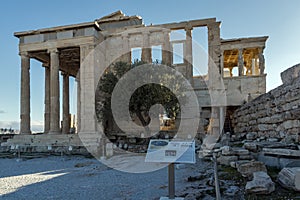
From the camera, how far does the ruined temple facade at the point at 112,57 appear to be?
18.4 m

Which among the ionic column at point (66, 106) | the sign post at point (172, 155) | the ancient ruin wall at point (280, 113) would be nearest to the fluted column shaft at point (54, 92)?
the ionic column at point (66, 106)

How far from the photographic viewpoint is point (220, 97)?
20906 millimetres

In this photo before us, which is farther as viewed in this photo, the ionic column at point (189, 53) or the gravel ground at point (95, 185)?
the ionic column at point (189, 53)

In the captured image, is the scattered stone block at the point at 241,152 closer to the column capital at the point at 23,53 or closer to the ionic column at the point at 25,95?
the ionic column at the point at 25,95

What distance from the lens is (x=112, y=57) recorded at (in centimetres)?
2161

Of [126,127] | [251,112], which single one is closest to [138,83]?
[126,127]

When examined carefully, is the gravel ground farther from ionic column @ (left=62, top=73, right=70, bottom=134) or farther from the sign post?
ionic column @ (left=62, top=73, right=70, bottom=134)

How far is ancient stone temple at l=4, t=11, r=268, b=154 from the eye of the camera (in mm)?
18453

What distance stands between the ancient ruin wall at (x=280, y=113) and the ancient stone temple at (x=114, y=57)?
7761 mm

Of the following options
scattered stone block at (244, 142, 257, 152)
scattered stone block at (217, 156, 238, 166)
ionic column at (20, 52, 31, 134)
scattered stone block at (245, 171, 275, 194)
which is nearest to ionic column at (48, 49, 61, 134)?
ionic column at (20, 52, 31, 134)

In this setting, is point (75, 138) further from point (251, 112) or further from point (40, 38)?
point (251, 112)

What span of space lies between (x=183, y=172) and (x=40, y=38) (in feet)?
50.5

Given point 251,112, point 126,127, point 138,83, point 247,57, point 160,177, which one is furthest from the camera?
point 247,57

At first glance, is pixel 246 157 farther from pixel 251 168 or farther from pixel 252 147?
pixel 251 168
